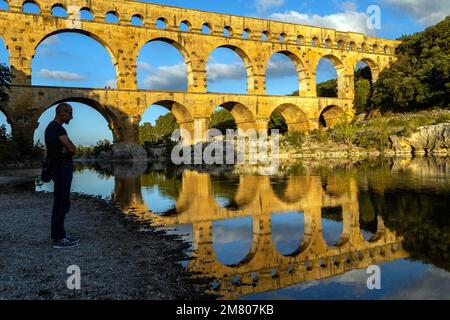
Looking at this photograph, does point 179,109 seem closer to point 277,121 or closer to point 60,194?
point 277,121

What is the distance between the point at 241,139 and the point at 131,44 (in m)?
13.7

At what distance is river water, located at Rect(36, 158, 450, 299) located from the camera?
16.5 feet

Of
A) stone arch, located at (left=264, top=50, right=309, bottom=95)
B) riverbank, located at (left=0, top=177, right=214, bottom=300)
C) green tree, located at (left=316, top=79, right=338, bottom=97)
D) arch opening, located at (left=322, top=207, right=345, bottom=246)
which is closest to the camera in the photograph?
riverbank, located at (left=0, top=177, right=214, bottom=300)

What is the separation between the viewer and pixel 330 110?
51.2 m

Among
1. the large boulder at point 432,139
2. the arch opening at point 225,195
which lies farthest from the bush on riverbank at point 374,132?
the arch opening at point 225,195

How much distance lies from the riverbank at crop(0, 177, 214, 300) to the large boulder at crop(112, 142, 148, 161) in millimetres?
29382

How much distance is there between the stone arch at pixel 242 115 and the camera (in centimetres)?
4331

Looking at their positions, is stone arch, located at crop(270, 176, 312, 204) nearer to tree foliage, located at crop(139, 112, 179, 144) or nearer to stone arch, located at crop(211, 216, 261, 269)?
stone arch, located at crop(211, 216, 261, 269)

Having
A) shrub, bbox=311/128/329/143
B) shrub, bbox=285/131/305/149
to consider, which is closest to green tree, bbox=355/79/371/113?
shrub, bbox=311/128/329/143

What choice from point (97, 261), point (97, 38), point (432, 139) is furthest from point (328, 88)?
point (97, 261)

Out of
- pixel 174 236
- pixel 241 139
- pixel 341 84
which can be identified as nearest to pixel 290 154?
pixel 241 139

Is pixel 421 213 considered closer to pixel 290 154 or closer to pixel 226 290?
pixel 226 290

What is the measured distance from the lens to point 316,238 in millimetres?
7457

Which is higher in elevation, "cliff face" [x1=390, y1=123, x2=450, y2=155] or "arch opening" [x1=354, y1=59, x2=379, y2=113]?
"arch opening" [x1=354, y1=59, x2=379, y2=113]
